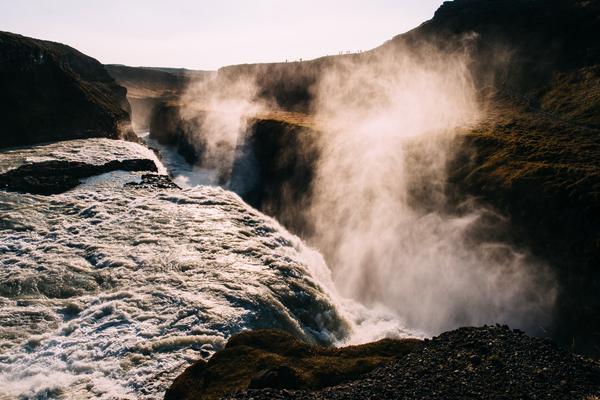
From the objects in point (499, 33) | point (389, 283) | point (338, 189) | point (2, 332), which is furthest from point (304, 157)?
point (499, 33)

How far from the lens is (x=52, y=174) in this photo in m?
36.9

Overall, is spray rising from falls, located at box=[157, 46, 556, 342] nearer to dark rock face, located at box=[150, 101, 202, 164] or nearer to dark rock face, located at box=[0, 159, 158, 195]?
dark rock face, located at box=[150, 101, 202, 164]

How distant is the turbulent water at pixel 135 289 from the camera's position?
1648 cm

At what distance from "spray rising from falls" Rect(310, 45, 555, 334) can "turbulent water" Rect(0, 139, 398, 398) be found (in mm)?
2765

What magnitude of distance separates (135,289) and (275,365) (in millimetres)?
10706

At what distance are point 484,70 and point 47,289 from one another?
56371mm

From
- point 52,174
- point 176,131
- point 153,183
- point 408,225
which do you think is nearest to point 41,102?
point 52,174

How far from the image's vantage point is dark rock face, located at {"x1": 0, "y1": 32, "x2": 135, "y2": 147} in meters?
46.8

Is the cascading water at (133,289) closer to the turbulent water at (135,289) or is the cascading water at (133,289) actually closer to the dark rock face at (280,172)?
the turbulent water at (135,289)

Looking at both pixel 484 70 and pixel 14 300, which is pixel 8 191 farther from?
pixel 484 70

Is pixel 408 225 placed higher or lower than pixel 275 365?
higher

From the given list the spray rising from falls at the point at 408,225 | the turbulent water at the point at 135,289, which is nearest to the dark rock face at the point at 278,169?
the spray rising from falls at the point at 408,225

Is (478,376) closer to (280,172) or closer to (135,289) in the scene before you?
(135,289)

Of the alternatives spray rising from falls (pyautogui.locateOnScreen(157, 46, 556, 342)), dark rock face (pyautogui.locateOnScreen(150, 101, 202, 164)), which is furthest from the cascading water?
dark rock face (pyautogui.locateOnScreen(150, 101, 202, 164))
